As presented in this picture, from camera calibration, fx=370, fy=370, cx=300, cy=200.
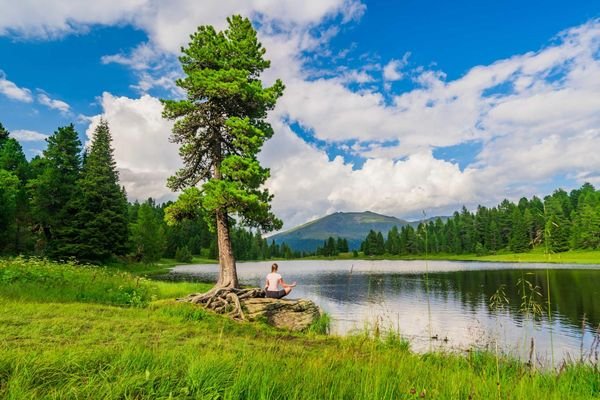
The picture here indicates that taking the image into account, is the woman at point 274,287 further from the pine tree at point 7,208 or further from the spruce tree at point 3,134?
the spruce tree at point 3,134

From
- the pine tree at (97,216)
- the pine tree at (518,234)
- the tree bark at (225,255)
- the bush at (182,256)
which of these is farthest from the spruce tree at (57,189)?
the pine tree at (518,234)

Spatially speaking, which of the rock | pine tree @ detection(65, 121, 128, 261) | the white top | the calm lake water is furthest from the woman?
pine tree @ detection(65, 121, 128, 261)

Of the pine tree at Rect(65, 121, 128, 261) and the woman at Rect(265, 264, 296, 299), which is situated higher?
the pine tree at Rect(65, 121, 128, 261)

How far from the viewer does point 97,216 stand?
41.0 metres

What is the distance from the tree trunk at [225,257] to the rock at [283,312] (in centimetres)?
215

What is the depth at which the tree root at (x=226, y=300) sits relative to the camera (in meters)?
14.3

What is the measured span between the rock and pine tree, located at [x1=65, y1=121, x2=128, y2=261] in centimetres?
3184

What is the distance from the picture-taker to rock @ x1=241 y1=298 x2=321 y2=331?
14758mm

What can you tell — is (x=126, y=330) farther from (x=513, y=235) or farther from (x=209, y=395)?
(x=513, y=235)

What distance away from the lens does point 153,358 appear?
14.3ft

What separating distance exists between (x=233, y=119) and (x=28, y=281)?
1048 cm

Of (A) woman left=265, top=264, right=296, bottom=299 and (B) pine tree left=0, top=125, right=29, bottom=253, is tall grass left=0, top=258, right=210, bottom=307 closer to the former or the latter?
(A) woman left=265, top=264, right=296, bottom=299

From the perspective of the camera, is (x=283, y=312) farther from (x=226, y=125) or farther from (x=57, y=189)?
(x=57, y=189)

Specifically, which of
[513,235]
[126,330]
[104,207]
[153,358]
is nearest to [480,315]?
[126,330]
